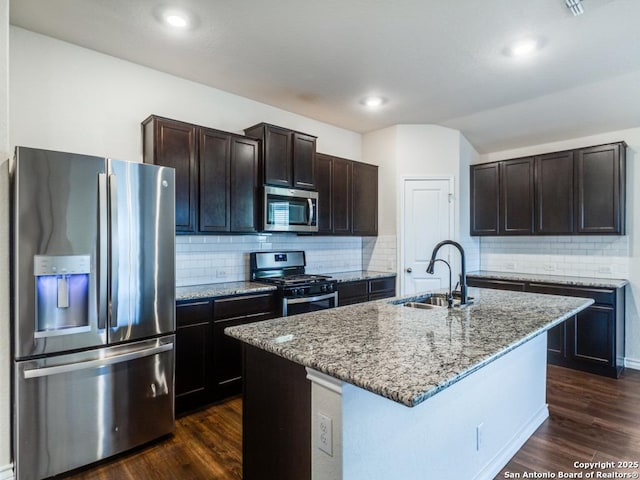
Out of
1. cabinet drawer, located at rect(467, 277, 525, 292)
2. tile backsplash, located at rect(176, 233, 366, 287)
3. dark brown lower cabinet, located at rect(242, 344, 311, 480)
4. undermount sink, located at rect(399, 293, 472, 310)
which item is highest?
tile backsplash, located at rect(176, 233, 366, 287)

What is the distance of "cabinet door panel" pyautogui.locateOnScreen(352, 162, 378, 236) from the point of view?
4.60 meters

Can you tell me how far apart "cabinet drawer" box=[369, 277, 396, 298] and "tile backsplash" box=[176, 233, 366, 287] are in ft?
1.91

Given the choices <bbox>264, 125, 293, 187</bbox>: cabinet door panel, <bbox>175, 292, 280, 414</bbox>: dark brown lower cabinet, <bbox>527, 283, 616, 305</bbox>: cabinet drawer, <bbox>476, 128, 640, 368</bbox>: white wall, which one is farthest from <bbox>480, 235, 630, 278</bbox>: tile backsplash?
<bbox>175, 292, 280, 414</bbox>: dark brown lower cabinet

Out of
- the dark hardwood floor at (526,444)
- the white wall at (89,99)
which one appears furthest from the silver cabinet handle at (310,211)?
the dark hardwood floor at (526,444)

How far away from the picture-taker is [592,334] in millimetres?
3707

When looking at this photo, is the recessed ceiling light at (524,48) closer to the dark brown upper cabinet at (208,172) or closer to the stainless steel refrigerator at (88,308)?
the dark brown upper cabinet at (208,172)

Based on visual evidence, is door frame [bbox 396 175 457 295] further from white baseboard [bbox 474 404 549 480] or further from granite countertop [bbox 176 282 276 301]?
white baseboard [bbox 474 404 549 480]

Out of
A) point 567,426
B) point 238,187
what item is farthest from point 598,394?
point 238,187

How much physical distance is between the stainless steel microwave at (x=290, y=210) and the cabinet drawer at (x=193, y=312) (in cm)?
98

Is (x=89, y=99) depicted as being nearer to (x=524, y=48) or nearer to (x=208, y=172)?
(x=208, y=172)

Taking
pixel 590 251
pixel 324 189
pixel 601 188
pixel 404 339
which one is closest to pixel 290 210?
pixel 324 189

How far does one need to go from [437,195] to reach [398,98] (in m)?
1.40

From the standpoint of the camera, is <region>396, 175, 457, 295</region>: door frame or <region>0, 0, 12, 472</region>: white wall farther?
<region>396, 175, 457, 295</region>: door frame

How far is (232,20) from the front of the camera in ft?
8.04
